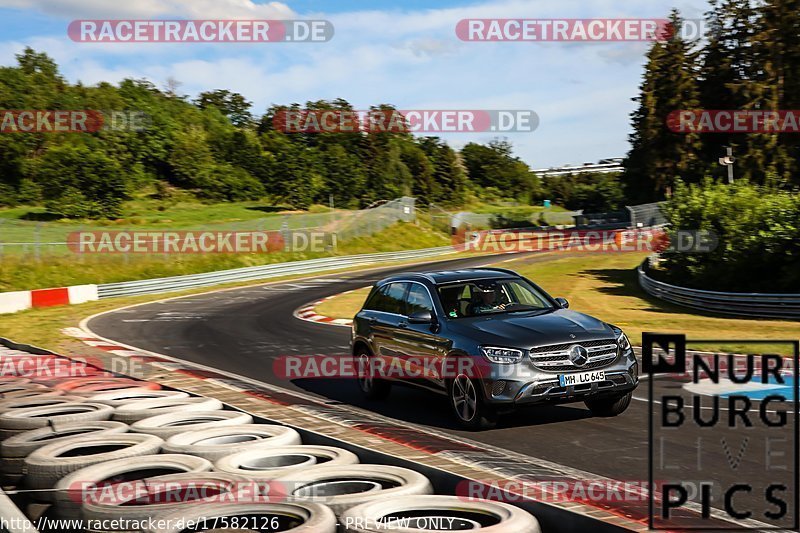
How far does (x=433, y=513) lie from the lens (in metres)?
4.92

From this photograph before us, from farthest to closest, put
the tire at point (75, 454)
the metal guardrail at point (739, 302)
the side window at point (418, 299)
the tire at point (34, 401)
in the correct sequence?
the metal guardrail at point (739, 302)
the side window at point (418, 299)
the tire at point (34, 401)
the tire at point (75, 454)

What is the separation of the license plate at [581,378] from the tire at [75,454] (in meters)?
4.10

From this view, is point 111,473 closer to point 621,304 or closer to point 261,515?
point 261,515

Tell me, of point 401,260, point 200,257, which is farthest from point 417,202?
point 200,257

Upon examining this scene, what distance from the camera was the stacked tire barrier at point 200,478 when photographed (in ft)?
15.5

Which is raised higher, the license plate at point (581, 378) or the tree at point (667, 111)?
the tree at point (667, 111)

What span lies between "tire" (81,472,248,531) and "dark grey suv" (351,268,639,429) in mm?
3944

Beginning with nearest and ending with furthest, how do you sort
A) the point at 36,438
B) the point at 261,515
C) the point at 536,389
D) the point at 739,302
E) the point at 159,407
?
the point at 261,515 < the point at 36,438 < the point at 159,407 < the point at 536,389 < the point at 739,302

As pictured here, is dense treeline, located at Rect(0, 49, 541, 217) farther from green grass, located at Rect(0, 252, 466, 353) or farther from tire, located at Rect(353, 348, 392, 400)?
tire, located at Rect(353, 348, 392, 400)

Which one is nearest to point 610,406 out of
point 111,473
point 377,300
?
point 377,300

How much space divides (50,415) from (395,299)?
4.58m

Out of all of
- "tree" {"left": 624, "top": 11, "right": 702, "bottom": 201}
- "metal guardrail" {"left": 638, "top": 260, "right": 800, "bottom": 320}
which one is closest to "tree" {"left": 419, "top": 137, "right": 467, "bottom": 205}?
"tree" {"left": 624, "top": 11, "right": 702, "bottom": 201}

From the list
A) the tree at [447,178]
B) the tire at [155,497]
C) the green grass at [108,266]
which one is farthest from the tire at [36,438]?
the tree at [447,178]
